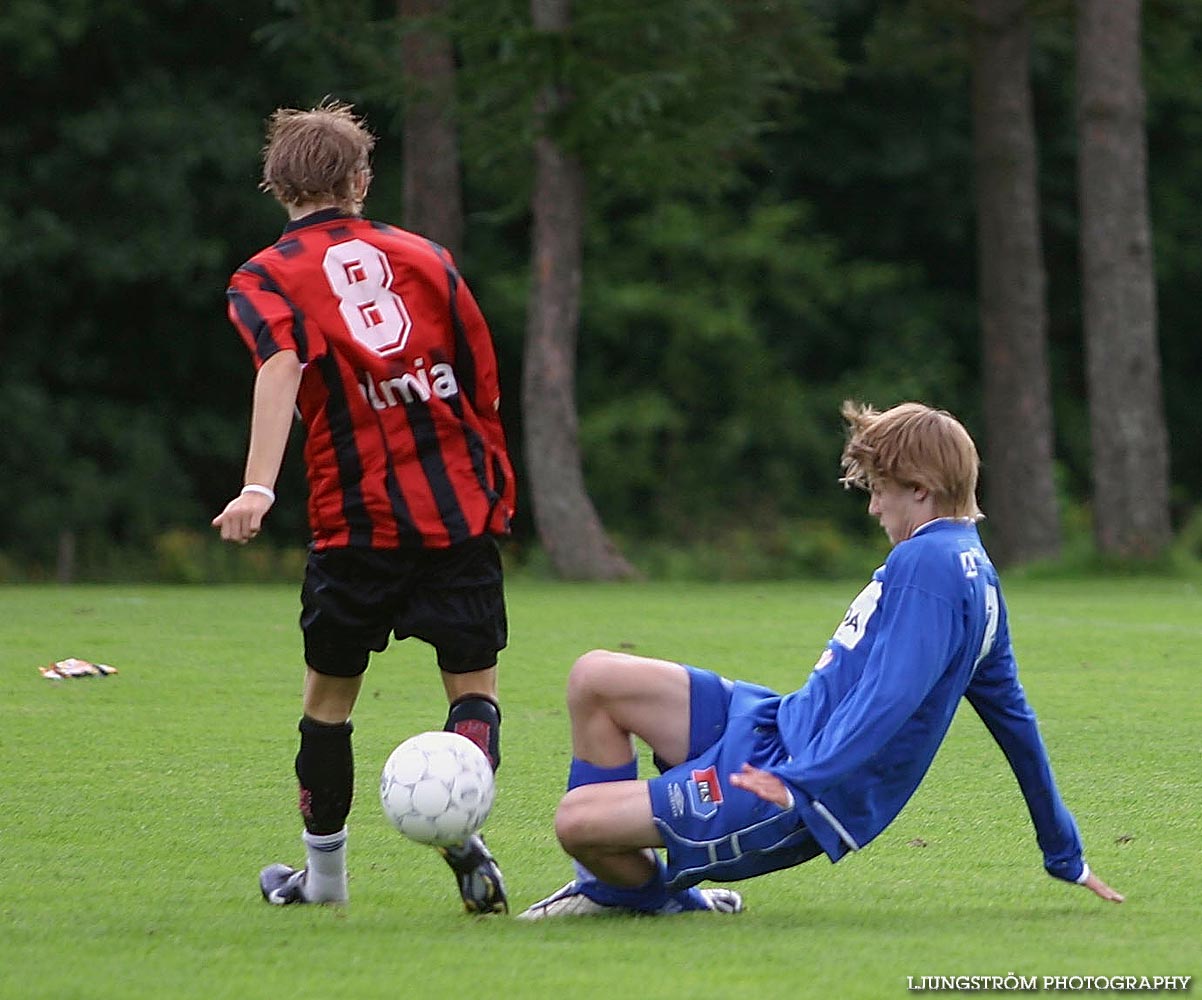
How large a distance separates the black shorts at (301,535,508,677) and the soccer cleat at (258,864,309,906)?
19.7 inches

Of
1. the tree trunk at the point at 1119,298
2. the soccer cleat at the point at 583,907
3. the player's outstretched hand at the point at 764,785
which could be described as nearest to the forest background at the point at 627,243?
the tree trunk at the point at 1119,298

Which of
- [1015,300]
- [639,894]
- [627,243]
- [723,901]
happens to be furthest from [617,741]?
[627,243]

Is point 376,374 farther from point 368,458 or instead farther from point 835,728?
point 835,728

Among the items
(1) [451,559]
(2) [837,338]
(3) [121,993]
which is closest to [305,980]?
(3) [121,993]

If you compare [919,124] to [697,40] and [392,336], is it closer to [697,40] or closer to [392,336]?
[697,40]

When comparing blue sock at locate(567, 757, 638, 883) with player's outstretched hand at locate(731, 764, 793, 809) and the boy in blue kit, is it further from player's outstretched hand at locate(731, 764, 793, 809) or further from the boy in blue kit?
player's outstretched hand at locate(731, 764, 793, 809)

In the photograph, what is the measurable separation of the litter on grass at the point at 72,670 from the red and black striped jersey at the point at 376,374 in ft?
14.1

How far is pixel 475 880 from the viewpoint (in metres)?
4.46

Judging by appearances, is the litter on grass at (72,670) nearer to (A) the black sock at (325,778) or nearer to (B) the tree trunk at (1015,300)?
(A) the black sock at (325,778)

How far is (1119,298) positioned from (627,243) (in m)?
12.7

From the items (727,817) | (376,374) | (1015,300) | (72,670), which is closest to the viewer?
(727,817)

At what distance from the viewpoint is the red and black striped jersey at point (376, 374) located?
4.56 m

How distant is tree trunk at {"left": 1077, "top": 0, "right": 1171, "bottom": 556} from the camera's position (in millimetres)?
18000

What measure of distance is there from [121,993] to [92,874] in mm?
1347
